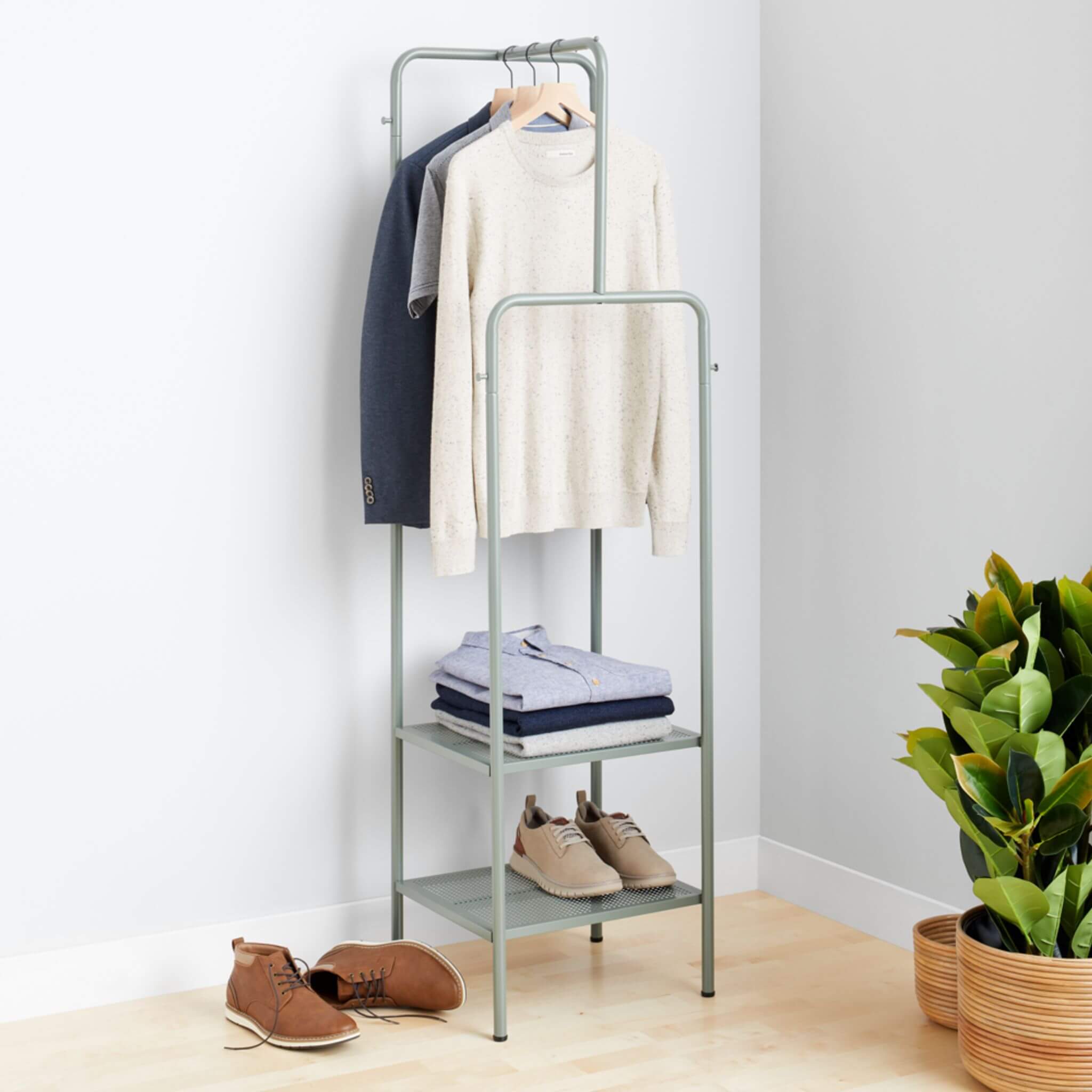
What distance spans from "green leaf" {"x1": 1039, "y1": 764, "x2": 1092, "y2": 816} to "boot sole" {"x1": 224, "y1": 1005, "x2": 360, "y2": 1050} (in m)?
1.11

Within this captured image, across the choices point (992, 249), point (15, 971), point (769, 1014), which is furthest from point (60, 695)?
point (992, 249)

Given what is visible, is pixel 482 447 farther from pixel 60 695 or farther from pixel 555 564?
pixel 60 695

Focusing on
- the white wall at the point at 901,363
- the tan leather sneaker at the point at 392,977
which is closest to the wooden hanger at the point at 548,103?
the white wall at the point at 901,363

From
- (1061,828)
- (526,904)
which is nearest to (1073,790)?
(1061,828)

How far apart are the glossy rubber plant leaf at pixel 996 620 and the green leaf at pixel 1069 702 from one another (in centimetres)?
9

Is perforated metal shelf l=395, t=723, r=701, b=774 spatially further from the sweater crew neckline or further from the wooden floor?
the sweater crew neckline

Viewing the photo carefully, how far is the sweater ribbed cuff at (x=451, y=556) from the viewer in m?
2.24

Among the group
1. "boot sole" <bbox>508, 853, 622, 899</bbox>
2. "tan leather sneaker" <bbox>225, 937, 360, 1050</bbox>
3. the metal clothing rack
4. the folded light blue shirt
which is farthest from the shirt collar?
"tan leather sneaker" <bbox>225, 937, 360, 1050</bbox>

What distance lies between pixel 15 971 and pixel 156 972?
0.24 m

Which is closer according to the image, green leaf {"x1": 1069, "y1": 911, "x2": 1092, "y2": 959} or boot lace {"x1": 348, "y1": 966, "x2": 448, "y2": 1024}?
green leaf {"x1": 1069, "y1": 911, "x2": 1092, "y2": 959}

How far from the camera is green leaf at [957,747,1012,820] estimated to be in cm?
186

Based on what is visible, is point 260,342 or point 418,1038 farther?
point 260,342

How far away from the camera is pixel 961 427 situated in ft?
7.97

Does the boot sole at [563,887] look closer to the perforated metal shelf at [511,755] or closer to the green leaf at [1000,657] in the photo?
the perforated metal shelf at [511,755]
